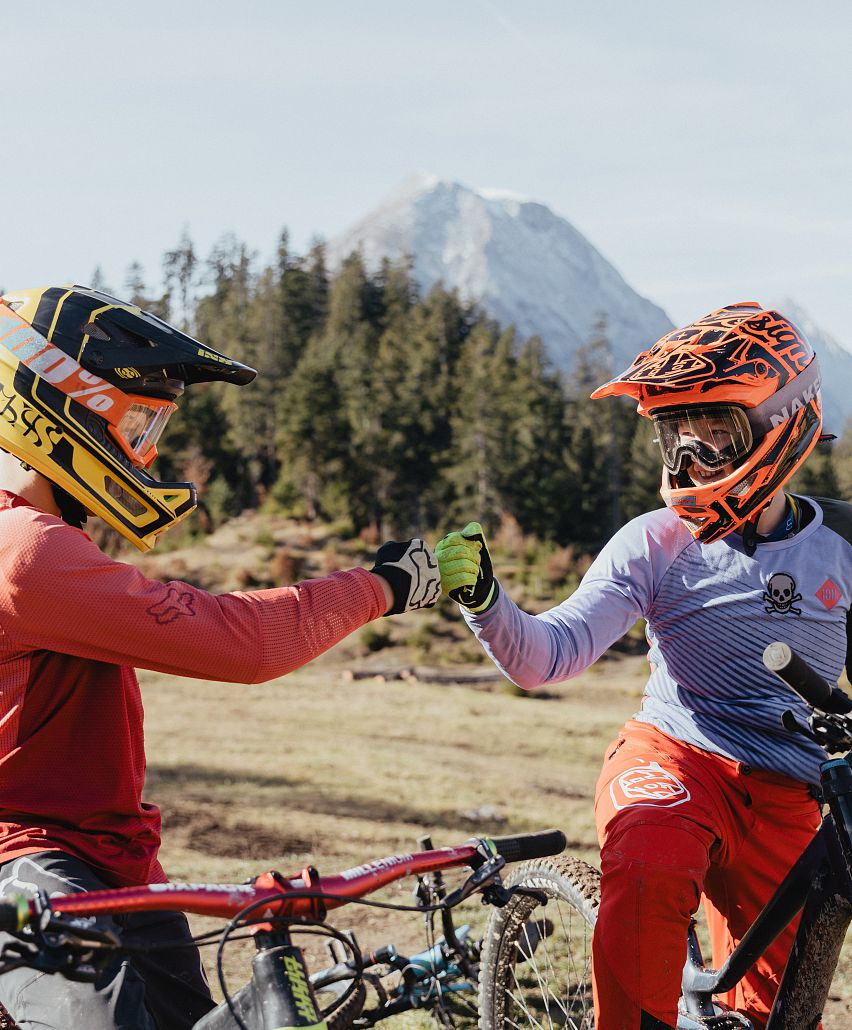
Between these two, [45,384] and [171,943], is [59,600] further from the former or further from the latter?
[171,943]

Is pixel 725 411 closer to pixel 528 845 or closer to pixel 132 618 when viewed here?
pixel 528 845

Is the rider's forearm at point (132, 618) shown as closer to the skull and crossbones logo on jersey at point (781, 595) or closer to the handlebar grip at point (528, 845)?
the handlebar grip at point (528, 845)

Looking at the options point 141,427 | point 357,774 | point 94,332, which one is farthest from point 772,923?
point 357,774

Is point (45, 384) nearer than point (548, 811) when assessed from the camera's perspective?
Yes

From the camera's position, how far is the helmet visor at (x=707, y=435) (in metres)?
3.84

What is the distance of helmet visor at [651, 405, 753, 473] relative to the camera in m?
3.84

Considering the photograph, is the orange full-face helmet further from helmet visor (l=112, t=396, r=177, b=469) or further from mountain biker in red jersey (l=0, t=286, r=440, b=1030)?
helmet visor (l=112, t=396, r=177, b=469)

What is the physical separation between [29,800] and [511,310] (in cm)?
20018

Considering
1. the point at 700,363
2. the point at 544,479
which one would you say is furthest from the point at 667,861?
the point at 544,479

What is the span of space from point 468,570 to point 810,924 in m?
1.44

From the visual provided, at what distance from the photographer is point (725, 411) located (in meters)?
3.84

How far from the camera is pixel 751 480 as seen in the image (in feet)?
12.5

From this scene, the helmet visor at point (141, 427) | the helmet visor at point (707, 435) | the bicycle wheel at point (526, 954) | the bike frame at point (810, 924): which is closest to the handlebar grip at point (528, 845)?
the bike frame at point (810, 924)

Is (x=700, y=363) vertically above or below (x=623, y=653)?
above
